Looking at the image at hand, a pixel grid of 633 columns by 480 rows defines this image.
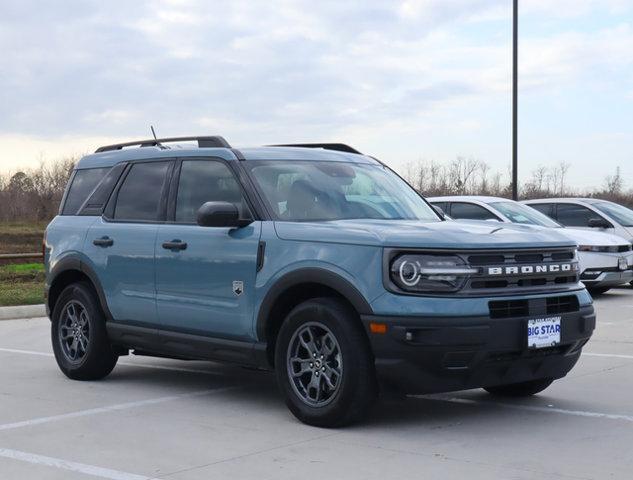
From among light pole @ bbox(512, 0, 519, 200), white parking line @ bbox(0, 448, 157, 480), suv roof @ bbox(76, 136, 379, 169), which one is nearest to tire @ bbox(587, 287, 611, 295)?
light pole @ bbox(512, 0, 519, 200)

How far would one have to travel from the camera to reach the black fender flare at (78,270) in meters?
8.20

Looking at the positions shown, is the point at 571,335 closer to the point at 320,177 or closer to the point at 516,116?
the point at 320,177

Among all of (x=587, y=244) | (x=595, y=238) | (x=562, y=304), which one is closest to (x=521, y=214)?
(x=587, y=244)

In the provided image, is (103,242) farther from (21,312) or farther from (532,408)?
(21,312)

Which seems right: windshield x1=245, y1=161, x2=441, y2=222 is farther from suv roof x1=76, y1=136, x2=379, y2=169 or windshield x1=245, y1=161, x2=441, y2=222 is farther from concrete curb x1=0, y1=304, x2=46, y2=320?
concrete curb x1=0, y1=304, x2=46, y2=320

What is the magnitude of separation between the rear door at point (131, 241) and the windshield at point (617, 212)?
1134 cm

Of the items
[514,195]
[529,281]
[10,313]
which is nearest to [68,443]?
[529,281]

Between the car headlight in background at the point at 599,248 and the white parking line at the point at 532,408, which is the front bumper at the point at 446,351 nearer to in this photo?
the white parking line at the point at 532,408

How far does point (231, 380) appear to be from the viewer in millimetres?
8484

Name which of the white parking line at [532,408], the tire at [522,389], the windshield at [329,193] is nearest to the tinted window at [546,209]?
the windshield at [329,193]

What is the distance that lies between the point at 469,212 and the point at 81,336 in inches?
326

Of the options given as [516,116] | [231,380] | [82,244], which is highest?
[516,116]

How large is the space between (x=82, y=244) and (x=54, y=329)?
883mm

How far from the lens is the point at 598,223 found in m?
17.2
